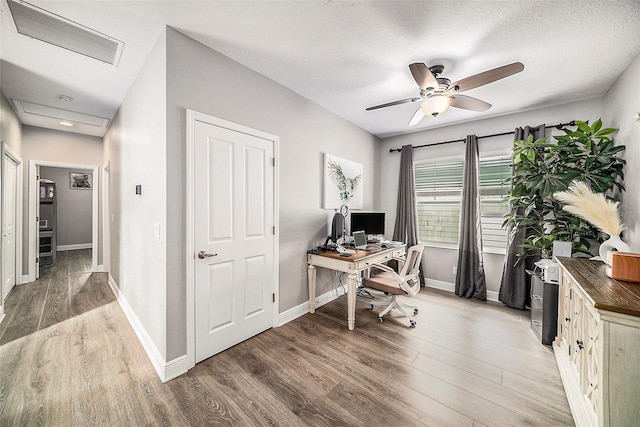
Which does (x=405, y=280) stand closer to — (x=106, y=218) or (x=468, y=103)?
(x=468, y=103)

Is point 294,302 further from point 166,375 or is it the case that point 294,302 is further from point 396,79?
point 396,79

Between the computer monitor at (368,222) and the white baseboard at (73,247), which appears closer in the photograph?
the computer monitor at (368,222)

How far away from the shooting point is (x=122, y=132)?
302cm

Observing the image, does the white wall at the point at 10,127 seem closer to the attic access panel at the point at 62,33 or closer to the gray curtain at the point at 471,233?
the attic access panel at the point at 62,33

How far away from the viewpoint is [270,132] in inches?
102

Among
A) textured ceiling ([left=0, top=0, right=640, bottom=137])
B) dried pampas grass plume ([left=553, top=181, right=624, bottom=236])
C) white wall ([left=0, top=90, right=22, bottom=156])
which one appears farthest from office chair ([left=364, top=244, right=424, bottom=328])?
white wall ([left=0, top=90, right=22, bottom=156])

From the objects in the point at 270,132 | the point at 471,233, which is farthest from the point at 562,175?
the point at 270,132

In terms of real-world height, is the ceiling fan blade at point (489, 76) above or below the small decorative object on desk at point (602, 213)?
above

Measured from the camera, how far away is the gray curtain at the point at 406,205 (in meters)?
4.13

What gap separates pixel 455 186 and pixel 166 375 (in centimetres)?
419

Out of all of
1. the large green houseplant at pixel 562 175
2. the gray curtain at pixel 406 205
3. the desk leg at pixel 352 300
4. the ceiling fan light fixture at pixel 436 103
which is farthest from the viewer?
the gray curtain at pixel 406 205

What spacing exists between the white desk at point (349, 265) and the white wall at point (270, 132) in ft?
0.35

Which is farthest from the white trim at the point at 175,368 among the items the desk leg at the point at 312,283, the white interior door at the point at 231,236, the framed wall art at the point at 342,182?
the framed wall art at the point at 342,182

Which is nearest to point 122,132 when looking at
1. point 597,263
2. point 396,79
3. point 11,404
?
point 11,404
